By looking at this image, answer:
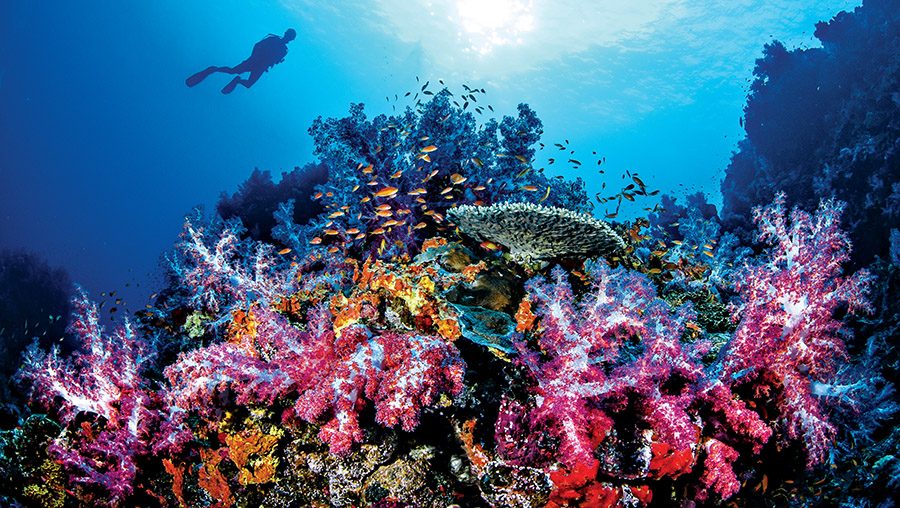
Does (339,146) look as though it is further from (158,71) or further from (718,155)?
(158,71)

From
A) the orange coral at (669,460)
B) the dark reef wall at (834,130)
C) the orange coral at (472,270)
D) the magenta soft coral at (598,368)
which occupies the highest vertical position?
the dark reef wall at (834,130)

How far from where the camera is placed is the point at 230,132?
4296 inches

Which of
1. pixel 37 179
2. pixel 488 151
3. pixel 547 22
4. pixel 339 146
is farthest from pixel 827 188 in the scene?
pixel 37 179

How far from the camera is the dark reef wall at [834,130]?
1049 cm

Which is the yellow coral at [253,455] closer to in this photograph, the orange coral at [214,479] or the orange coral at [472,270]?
the orange coral at [214,479]

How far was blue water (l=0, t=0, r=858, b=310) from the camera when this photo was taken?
40000 mm

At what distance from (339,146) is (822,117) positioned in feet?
62.5

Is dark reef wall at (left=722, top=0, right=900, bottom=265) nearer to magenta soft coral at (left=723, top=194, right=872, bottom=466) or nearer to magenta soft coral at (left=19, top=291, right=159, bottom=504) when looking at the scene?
magenta soft coral at (left=723, top=194, right=872, bottom=466)

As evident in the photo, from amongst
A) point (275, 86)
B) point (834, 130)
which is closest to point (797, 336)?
point (834, 130)

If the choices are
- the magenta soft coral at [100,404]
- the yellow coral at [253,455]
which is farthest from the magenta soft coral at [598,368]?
the magenta soft coral at [100,404]

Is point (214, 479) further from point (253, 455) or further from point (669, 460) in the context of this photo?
point (669, 460)

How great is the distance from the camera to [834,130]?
13914 mm

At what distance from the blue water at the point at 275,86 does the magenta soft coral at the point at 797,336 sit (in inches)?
1397

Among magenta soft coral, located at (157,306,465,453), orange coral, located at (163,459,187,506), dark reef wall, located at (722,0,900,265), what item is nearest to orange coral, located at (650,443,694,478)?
magenta soft coral, located at (157,306,465,453)
